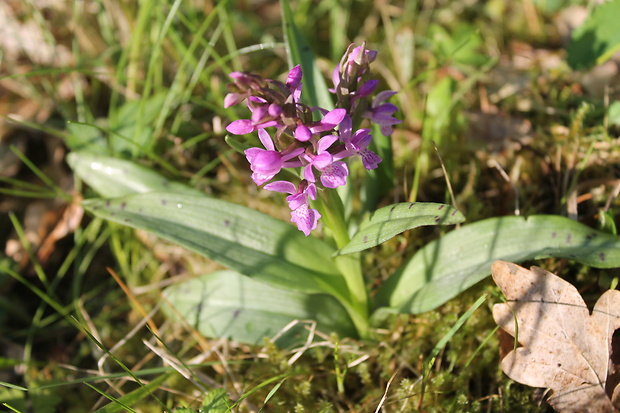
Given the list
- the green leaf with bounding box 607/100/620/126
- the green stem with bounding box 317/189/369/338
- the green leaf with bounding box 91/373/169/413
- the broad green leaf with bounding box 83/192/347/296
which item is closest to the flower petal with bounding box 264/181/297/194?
the green stem with bounding box 317/189/369/338

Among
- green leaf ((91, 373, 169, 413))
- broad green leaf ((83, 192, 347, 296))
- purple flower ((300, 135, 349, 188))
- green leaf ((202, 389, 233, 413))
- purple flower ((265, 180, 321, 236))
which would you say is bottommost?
green leaf ((91, 373, 169, 413))

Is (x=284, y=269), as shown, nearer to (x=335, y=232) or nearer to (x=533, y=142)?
(x=335, y=232)

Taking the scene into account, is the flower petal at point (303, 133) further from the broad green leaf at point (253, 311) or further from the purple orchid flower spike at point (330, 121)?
the broad green leaf at point (253, 311)

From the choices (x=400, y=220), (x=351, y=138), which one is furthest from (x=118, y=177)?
(x=400, y=220)

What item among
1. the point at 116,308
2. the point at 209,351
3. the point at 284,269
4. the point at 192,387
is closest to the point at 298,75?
the point at 284,269

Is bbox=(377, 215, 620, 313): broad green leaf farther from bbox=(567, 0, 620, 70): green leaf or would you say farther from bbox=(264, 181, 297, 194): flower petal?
bbox=(567, 0, 620, 70): green leaf

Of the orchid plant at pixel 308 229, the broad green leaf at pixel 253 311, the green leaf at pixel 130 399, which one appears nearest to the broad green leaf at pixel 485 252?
the orchid plant at pixel 308 229
